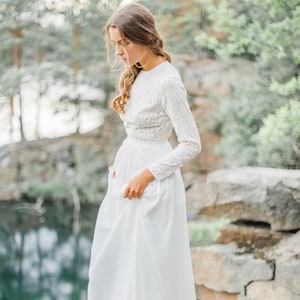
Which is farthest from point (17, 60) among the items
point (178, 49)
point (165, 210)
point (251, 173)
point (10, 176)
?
point (165, 210)

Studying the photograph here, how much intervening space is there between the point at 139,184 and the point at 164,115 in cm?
23

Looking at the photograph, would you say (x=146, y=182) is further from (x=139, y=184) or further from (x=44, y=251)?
(x=44, y=251)

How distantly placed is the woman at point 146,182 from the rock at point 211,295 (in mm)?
900

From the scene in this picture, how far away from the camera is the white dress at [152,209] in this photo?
1558 mm

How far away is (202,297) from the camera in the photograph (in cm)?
266

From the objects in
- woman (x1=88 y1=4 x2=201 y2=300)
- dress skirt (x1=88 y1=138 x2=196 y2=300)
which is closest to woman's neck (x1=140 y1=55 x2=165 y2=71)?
woman (x1=88 y1=4 x2=201 y2=300)

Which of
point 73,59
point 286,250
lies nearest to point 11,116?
Result: point 73,59

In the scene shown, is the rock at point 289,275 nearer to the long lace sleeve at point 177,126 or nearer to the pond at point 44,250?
the long lace sleeve at point 177,126

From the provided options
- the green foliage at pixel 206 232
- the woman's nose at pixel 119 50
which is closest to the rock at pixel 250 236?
the green foliage at pixel 206 232

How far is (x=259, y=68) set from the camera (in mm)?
4898

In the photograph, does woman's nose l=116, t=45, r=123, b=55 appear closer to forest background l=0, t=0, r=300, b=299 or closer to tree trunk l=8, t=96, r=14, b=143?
forest background l=0, t=0, r=300, b=299

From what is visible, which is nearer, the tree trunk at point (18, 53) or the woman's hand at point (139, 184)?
the woman's hand at point (139, 184)

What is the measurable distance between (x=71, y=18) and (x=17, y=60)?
3.52 feet

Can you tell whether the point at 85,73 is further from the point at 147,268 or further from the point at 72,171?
the point at 147,268
